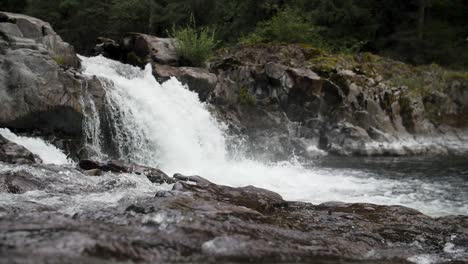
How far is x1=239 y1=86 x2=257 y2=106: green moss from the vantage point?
714 inches

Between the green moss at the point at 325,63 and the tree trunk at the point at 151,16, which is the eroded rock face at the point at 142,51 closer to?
the green moss at the point at 325,63

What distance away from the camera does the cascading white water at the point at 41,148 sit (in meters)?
10.4

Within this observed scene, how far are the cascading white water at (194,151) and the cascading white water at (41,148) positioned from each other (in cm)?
193

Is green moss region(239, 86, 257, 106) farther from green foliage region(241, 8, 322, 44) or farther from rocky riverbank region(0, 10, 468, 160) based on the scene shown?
green foliage region(241, 8, 322, 44)

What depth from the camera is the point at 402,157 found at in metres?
17.5

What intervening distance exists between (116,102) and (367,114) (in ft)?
34.7

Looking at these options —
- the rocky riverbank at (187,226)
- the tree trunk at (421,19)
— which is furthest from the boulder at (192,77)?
the tree trunk at (421,19)

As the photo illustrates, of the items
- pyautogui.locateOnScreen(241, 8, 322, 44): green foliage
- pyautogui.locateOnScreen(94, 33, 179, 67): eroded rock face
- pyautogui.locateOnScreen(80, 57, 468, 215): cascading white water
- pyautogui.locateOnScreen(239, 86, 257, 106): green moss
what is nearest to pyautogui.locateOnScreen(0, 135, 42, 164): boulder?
pyautogui.locateOnScreen(80, 57, 468, 215): cascading white water

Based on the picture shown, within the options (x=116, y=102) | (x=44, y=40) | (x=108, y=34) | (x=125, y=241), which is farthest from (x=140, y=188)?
(x=108, y=34)

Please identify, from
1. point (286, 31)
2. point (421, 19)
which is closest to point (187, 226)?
point (286, 31)

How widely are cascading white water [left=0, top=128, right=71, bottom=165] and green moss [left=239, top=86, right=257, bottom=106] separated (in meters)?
8.47

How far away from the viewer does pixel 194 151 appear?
14273 millimetres

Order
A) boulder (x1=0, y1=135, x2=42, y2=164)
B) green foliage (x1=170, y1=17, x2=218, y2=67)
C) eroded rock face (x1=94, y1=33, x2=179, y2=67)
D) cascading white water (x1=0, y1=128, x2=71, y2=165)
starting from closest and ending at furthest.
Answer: boulder (x1=0, y1=135, x2=42, y2=164) → cascading white water (x1=0, y1=128, x2=71, y2=165) → eroded rock face (x1=94, y1=33, x2=179, y2=67) → green foliage (x1=170, y1=17, x2=218, y2=67)

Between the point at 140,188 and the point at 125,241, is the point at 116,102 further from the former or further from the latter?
the point at 125,241
